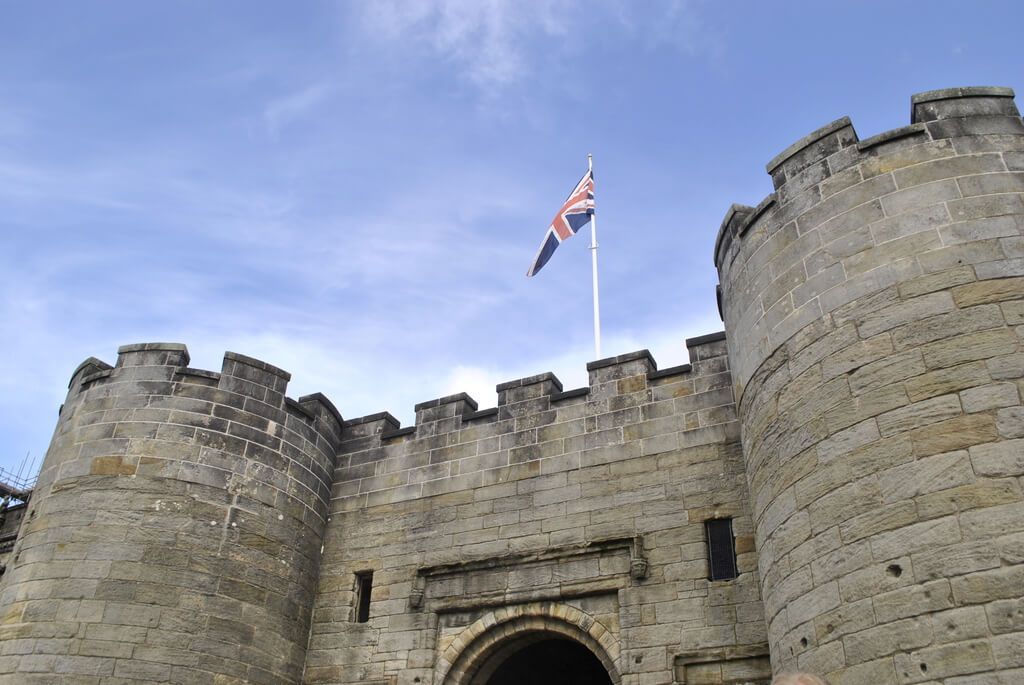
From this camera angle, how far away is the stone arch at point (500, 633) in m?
9.30

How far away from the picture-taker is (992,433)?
587 cm

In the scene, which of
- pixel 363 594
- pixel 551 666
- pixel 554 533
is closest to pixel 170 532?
pixel 363 594

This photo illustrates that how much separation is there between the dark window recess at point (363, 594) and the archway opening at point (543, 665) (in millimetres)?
1695

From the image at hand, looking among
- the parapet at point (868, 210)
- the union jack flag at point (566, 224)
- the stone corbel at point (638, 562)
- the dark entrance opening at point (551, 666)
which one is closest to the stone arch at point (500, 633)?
the dark entrance opening at point (551, 666)

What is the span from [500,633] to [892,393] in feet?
16.8

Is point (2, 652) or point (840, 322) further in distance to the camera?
point (2, 652)

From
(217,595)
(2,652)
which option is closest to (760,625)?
(217,595)

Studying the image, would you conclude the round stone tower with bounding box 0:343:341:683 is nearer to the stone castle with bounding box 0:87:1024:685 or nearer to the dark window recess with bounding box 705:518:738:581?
the stone castle with bounding box 0:87:1024:685

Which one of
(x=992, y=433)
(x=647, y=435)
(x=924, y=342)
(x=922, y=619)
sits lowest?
(x=922, y=619)

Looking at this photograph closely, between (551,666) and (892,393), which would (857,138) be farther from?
(551,666)

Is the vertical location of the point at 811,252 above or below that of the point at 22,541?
above

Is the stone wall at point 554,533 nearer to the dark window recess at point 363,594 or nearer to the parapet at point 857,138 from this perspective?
the dark window recess at point 363,594

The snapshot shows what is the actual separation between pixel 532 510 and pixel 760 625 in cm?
284

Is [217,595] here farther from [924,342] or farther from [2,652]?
[924,342]
